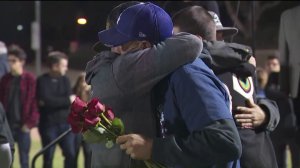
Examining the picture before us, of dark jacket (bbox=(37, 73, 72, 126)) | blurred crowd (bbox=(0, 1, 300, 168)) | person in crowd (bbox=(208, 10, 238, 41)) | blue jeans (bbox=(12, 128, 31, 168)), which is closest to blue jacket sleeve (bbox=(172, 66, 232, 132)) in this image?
blurred crowd (bbox=(0, 1, 300, 168))

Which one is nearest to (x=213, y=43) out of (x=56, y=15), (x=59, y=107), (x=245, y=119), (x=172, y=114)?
(x=245, y=119)

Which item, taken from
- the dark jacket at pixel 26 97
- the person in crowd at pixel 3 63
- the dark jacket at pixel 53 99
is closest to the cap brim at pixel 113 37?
the dark jacket at pixel 53 99

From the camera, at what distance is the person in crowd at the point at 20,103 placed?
9.03 meters

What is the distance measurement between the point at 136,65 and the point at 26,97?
676 centimetres

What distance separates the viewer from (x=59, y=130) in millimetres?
8852

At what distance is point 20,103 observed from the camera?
909 cm

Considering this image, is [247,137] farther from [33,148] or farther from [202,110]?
[33,148]

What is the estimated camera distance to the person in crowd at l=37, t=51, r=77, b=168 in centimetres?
873

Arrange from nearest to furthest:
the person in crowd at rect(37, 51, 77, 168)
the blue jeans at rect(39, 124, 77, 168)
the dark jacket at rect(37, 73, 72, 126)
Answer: the blue jeans at rect(39, 124, 77, 168) < the person in crowd at rect(37, 51, 77, 168) < the dark jacket at rect(37, 73, 72, 126)

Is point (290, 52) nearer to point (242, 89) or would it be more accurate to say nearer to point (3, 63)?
point (242, 89)

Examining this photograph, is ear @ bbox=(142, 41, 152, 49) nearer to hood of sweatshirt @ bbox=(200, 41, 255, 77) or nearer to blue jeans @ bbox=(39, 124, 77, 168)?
hood of sweatshirt @ bbox=(200, 41, 255, 77)

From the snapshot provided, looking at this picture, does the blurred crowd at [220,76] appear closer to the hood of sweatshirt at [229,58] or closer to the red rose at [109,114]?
the hood of sweatshirt at [229,58]

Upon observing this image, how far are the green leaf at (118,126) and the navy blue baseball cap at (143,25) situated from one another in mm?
333

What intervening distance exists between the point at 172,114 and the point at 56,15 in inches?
1061
